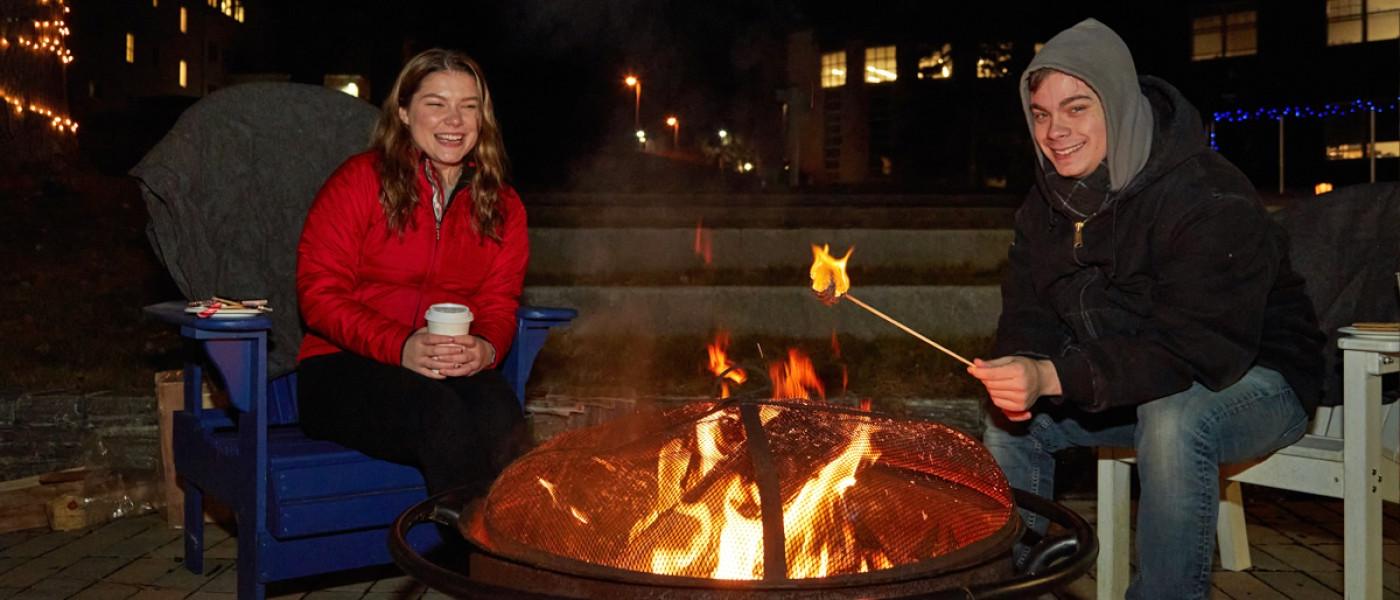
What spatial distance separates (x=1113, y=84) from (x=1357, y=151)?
2587 centimetres

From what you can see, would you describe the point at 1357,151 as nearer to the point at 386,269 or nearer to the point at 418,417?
the point at 386,269

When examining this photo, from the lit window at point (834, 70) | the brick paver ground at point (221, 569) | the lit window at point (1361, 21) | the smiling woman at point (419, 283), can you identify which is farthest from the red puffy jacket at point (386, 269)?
the lit window at point (834, 70)

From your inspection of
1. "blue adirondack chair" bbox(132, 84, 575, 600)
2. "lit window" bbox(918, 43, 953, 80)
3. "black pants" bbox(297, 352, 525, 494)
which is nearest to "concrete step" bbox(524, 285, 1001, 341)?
"blue adirondack chair" bbox(132, 84, 575, 600)

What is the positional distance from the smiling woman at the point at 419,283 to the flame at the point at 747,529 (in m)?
1.00

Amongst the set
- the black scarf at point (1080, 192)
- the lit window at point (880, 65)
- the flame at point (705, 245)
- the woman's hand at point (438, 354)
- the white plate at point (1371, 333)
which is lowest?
the woman's hand at point (438, 354)

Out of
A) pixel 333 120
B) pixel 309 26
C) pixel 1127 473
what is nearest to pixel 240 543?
pixel 333 120

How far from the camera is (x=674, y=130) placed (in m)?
50.2

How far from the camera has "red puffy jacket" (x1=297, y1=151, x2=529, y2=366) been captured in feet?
9.89

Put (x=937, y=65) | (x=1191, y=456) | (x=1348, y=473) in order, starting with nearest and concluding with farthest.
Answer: (x=1191, y=456), (x=1348, y=473), (x=937, y=65)

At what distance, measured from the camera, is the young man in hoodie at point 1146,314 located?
2.37 meters

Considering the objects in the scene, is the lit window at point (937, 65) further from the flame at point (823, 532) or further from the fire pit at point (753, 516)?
the flame at point (823, 532)

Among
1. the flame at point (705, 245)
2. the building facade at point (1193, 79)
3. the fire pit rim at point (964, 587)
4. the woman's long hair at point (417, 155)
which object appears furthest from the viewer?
the building facade at point (1193, 79)

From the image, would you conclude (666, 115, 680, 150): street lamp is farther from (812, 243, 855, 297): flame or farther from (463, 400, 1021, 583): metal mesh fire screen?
(463, 400, 1021, 583): metal mesh fire screen

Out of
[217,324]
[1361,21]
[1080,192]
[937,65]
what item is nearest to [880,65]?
[937,65]
